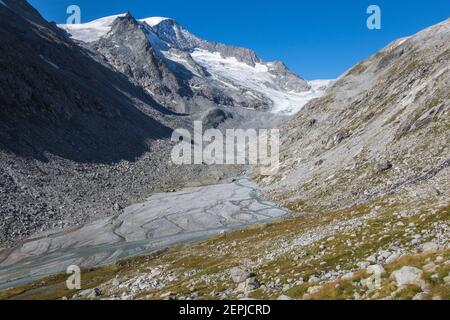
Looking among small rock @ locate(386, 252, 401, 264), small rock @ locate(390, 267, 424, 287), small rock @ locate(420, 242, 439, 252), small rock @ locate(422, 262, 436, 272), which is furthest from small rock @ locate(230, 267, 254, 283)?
small rock @ locate(422, 262, 436, 272)

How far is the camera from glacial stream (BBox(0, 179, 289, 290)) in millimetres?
69250

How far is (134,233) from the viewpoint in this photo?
8744 centimetres

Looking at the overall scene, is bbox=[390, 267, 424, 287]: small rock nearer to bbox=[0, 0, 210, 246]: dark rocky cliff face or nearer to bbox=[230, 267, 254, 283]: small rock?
bbox=[230, 267, 254, 283]: small rock

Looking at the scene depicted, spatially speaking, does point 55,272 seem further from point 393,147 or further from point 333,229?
point 393,147

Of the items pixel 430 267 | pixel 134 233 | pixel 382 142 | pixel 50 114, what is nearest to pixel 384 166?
pixel 382 142

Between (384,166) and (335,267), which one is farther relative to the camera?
(384,166)

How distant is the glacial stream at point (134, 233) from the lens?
69250 mm

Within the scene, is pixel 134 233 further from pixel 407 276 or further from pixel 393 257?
pixel 407 276

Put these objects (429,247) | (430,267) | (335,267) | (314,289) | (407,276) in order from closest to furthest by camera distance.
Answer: (407,276) → (430,267) → (314,289) → (429,247) → (335,267)

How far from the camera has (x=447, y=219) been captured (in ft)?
94.7

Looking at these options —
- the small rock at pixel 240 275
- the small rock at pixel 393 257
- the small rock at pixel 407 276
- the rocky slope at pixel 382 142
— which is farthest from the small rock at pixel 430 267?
the rocky slope at pixel 382 142

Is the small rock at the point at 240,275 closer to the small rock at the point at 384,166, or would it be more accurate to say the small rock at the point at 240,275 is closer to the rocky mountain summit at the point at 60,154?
the small rock at the point at 384,166

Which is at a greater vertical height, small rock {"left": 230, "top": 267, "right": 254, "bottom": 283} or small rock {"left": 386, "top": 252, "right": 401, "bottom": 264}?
small rock {"left": 386, "top": 252, "right": 401, "bottom": 264}
